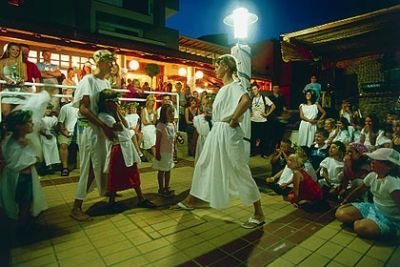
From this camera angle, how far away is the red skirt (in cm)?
416

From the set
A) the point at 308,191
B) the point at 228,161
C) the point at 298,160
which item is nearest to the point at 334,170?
the point at 298,160

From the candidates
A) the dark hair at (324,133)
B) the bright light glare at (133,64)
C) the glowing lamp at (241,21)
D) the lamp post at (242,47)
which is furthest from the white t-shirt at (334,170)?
the bright light glare at (133,64)

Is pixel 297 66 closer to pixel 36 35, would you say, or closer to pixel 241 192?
pixel 36 35

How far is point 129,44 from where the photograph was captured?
11109 millimetres

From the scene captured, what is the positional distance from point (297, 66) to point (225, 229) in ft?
68.9

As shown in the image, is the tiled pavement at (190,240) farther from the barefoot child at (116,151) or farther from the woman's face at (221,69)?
the woman's face at (221,69)

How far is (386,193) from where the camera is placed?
139 inches

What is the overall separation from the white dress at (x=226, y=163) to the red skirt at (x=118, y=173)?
48.5 inches

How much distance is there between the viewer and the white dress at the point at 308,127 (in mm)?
8625

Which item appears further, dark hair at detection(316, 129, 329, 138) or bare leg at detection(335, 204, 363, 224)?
dark hair at detection(316, 129, 329, 138)

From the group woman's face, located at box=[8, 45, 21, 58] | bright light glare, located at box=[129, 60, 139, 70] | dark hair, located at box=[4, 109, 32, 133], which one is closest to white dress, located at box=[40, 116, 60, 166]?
woman's face, located at box=[8, 45, 21, 58]

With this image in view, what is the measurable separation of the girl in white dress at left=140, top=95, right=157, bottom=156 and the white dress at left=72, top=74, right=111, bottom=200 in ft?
14.3

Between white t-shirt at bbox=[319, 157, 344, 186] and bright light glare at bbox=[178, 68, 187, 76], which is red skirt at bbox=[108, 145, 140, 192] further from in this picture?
bright light glare at bbox=[178, 68, 187, 76]

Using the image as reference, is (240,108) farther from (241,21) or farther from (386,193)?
(241,21)
